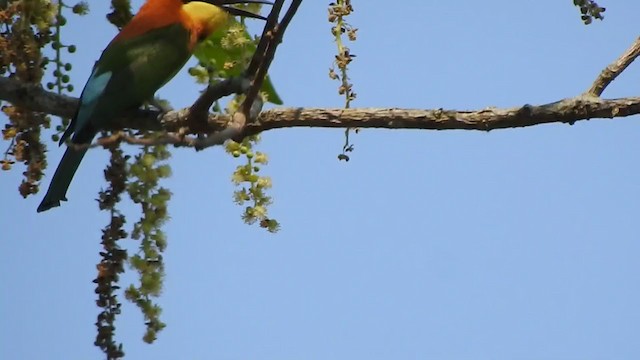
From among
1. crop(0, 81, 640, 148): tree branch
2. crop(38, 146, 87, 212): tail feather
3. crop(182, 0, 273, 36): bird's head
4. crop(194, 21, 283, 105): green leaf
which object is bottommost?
crop(38, 146, 87, 212): tail feather

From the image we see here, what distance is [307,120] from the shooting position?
7.13ft

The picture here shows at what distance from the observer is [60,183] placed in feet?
8.55

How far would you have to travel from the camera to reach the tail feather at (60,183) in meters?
2.60

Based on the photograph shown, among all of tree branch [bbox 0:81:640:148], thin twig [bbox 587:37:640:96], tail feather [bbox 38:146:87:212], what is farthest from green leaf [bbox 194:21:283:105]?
thin twig [bbox 587:37:640:96]

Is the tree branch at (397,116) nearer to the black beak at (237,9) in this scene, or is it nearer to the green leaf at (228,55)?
the green leaf at (228,55)

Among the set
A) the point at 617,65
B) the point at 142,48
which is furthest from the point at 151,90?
the point at 617,65

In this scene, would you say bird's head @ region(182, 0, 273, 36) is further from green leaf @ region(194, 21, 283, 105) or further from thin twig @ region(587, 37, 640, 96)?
thin twig @ region(587, 37, 640, 96)

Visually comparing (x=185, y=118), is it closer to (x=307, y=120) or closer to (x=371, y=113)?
(x=307, y=120)

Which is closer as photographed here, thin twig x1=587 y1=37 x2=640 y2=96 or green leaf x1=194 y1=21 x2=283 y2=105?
thin twig x1=587 y1=37 x2=640 y2=96

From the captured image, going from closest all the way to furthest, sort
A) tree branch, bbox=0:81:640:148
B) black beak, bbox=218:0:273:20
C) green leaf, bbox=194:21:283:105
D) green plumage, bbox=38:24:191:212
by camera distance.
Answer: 1. tree branch, bbox=0:81:640:148
2. green leaf, bbox=194:21:283:105
3. black beak, bbox=218:0:273:20
4. green plumage, bbox=38:24:191:212

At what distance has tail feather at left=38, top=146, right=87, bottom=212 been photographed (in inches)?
102

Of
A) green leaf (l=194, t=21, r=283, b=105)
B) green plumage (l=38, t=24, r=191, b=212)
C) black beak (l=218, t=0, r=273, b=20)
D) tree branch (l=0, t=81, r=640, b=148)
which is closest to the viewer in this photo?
tree branch (l=0, t=81, r=640, b=148)

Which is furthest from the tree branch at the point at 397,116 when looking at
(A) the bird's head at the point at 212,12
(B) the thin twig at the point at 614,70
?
(A) the bird's head at the point at 212,12

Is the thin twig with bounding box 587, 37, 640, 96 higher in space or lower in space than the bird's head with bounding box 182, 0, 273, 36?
lower
